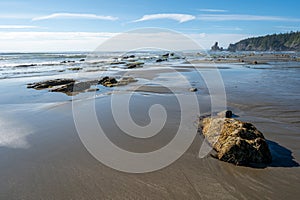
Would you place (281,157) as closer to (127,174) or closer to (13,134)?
(127,174)

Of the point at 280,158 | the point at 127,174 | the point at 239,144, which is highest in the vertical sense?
the point at 239,144

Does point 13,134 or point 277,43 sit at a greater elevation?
point 277,43

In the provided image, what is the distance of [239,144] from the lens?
530cm

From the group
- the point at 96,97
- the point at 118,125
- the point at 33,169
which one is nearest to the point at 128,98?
the point at 96,97

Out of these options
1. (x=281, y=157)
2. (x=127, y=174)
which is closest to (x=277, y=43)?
(x=281, y=157)

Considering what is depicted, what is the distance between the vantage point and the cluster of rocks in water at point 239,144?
5211 mm

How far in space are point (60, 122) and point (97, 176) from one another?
411 centimetres

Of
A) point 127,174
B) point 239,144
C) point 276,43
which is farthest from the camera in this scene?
point 276,43

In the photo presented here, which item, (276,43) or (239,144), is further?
(276,43)

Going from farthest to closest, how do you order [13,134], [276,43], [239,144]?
[276,43]
[13,134]
[239,144]

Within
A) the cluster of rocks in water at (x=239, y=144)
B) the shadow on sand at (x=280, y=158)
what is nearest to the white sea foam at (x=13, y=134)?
the cluster of rocks in water at (x=239, y=144)

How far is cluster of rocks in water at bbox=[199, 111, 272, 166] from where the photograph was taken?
5.21m

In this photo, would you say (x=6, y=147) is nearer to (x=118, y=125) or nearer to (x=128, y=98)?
(x=118, y=125)

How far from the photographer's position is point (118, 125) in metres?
8.03
